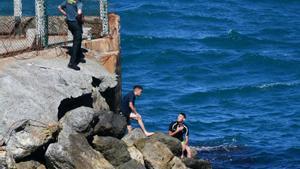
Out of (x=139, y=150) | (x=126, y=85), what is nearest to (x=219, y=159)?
(x=139, y=150)

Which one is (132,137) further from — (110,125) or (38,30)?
(38,30)

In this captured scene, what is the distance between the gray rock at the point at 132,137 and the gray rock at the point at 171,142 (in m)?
0.32

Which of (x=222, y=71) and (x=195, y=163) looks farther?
(x=222, y=71)

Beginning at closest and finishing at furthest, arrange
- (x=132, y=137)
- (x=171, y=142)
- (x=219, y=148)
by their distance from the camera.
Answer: (x=132, y=137), (x=171, y=142), (x=219, y=148)

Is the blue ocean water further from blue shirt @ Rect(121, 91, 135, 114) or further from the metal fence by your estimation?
blue shirt @ Rect(121, 91, 135, 114)

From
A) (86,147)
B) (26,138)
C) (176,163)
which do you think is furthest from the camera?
(176,163)

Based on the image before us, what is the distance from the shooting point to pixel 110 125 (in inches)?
837

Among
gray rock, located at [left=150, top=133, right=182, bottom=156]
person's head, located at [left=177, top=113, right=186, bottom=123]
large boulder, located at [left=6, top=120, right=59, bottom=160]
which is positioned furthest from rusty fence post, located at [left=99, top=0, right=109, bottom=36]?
large boulder, located at [left=6, top=120, right=59, bottom=160]

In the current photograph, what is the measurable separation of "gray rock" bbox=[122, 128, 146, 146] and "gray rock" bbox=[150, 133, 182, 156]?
1.04 feet

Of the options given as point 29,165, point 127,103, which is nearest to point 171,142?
point 127,103

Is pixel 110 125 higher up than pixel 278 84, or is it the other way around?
pixel 110 125

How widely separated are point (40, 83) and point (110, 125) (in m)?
1.86

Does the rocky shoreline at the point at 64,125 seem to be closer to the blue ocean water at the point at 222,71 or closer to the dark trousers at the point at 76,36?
the dark trousers at the point at 76,36

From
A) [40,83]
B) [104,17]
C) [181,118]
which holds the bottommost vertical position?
[181,118]
